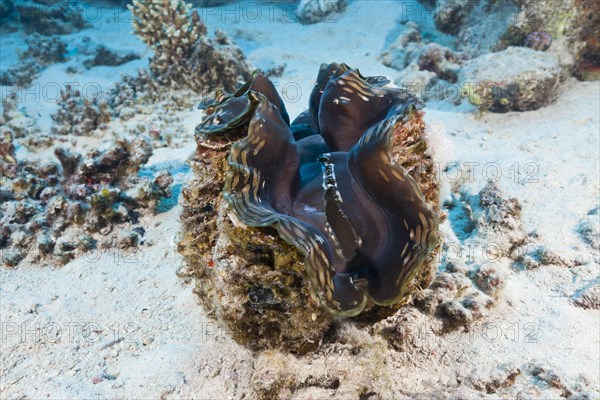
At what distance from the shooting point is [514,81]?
591 centimetres

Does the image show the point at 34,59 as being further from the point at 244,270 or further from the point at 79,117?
the point at 244,270

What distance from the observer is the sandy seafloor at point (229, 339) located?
243cm

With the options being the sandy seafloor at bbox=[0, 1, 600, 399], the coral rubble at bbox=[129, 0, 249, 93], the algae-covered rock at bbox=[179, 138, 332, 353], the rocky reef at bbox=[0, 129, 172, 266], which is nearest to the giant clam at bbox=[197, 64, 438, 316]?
the algae-covered rock at bbox=[179, 138, 332, 353]

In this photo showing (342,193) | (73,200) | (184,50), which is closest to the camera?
(342,193)

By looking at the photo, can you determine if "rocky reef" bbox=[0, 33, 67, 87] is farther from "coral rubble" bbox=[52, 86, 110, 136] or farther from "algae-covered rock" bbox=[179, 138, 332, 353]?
"algae-covered rock" bbox=[179, 138, 332, 353]

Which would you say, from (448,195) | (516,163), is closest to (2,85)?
(448,195)

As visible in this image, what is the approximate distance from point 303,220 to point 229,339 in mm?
1161

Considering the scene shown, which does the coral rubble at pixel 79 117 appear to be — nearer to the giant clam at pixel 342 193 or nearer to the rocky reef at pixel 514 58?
the giant clam at pixel 342 193

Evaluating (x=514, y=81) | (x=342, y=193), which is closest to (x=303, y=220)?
(x=342, y=193)

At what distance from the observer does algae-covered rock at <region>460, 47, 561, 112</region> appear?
5.91m

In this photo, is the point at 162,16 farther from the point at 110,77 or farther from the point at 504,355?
the point at 504,355

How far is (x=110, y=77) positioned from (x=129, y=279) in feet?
22.4

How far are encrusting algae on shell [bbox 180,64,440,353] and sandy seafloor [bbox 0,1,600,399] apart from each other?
20.6 inches

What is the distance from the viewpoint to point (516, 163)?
4.66 meters
